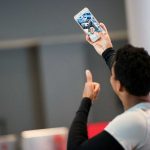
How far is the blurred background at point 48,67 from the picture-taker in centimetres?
459

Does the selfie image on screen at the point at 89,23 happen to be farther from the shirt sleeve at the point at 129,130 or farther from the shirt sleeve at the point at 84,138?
the shirt sleeve at the point at 129,130

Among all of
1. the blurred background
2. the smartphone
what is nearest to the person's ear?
the smartphone

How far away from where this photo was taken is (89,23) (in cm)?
151

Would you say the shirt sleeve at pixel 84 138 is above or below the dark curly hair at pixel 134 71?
below

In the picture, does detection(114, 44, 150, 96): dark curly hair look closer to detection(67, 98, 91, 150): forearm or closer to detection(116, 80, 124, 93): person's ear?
detection(116, 80, 124, 93): person's ear

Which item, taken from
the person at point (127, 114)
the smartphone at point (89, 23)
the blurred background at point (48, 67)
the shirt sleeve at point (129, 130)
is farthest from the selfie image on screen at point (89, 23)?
the blurred background at point (48, 67)

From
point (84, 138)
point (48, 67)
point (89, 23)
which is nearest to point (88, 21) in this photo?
point (89, 23)

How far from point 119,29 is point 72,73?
677 mm

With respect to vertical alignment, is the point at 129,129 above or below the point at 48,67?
above

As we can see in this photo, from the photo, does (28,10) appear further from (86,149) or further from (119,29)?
(86,149)

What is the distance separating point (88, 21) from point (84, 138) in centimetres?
45

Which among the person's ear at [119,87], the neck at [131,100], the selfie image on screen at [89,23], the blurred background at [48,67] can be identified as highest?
the selfie image on screen at [89,23]

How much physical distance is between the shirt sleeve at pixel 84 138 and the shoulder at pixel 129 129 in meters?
0.02

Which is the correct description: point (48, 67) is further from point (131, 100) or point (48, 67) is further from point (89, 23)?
point (131, 100)
